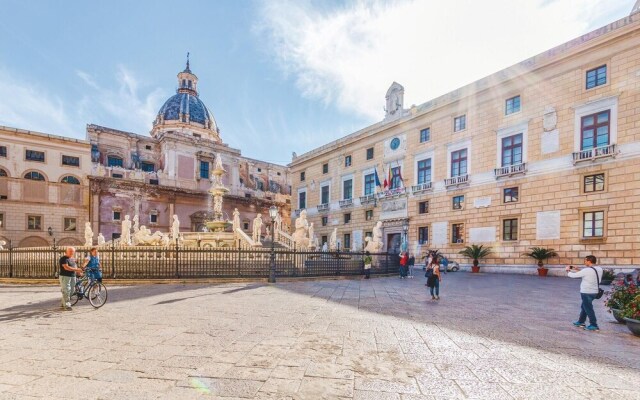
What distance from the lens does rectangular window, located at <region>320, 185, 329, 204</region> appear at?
34.9m

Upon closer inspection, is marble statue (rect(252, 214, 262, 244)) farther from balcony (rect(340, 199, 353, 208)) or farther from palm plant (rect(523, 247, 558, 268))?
palm plant (rect(523, 247, 558, 268))

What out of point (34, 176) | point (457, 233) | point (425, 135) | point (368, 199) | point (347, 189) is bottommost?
point (457, 233)

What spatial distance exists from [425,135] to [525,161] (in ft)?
26.2

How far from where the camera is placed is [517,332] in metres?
5.94

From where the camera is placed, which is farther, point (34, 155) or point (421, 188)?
point (34, 155)

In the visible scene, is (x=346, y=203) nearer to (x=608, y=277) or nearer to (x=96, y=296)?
(x=608, y=277)

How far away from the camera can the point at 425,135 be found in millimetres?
26266

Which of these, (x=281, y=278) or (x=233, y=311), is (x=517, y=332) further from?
(x=281, y=278)

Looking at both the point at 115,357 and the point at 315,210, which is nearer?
the point at 115,357

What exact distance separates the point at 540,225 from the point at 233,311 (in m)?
18.9

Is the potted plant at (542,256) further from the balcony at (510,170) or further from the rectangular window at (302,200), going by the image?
the rectangular window at (302,200)

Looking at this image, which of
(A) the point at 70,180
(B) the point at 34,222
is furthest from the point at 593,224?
(B) the point at 34,222

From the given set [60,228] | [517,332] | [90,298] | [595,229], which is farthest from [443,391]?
[60,228]

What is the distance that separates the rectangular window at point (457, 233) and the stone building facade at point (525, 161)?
7 centimetres
